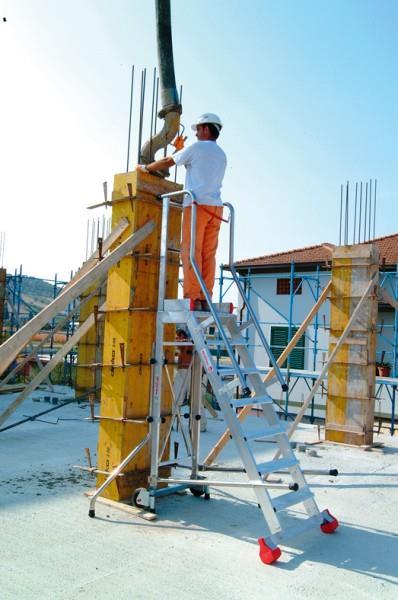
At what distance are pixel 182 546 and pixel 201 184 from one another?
128 inches

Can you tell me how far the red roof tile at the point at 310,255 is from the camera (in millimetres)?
20200

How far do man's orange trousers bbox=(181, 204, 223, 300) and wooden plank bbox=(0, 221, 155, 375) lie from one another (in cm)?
56

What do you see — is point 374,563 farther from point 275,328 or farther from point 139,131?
point 275,328

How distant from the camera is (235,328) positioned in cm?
546

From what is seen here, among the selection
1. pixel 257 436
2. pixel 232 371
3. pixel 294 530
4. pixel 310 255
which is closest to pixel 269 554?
pixel 294 530

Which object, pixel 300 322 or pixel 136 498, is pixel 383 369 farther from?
pixel 136 498

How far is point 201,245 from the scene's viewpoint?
548cm

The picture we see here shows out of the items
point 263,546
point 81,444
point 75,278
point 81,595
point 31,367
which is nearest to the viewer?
point 81,595

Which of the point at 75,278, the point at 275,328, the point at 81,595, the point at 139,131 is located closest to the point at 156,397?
the point at 75,278

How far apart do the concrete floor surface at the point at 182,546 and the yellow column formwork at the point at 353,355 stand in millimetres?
2274

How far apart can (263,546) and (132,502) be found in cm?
168

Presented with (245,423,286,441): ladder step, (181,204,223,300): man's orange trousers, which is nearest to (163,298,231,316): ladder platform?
(181,204,223,300): man's orange trousers

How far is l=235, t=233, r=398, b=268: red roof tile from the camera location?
20.2 metres

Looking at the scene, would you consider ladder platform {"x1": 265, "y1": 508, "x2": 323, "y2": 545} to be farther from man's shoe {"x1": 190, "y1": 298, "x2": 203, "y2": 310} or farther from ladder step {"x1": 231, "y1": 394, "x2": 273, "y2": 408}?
man's shoe {"x1": 190, "y1": 298, "x2": 203, "y2": 310}
